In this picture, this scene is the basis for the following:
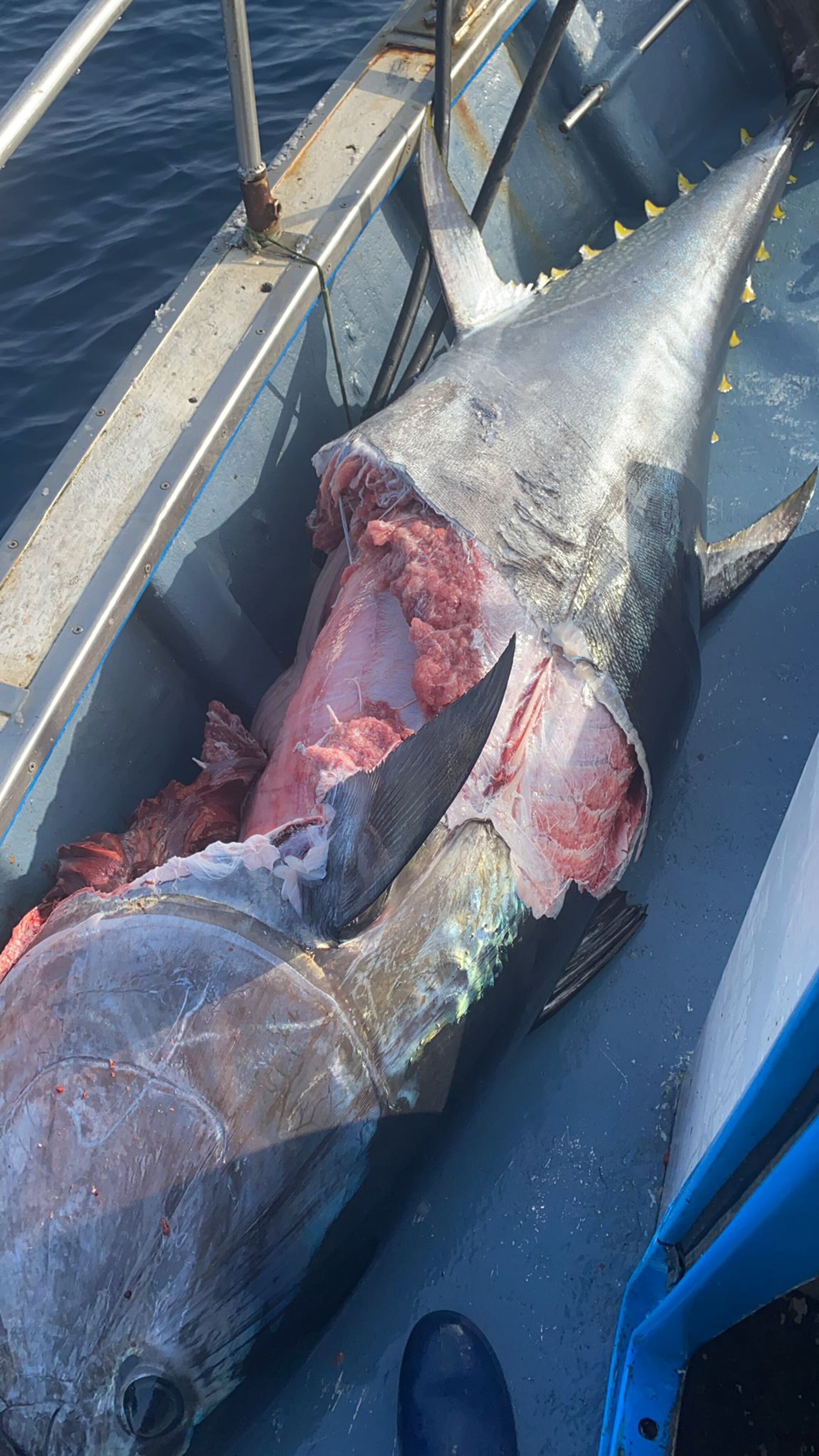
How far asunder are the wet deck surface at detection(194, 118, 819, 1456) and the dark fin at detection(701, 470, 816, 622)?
14cm

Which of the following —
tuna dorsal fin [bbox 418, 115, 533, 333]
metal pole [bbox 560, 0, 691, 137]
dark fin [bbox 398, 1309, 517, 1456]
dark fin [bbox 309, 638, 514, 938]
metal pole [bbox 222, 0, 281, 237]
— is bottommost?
dark fin [bbox 398, 1309, 517, 1456]

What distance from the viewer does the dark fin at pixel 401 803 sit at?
1.80 metres

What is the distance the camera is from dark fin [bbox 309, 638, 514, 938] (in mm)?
1798

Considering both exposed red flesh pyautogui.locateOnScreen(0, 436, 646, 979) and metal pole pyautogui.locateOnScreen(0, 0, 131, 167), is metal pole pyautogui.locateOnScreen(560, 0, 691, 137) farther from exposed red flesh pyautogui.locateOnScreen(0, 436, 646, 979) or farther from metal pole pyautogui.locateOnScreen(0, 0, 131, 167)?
metal pole pyautogui.locateOnScreen(0, 0, 131, 167)

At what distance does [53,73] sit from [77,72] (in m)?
0.07


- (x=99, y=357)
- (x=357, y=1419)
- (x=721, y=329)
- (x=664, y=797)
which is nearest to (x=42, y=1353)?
(x=357, y=1419)

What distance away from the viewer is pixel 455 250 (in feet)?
10.1

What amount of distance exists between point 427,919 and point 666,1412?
98cm


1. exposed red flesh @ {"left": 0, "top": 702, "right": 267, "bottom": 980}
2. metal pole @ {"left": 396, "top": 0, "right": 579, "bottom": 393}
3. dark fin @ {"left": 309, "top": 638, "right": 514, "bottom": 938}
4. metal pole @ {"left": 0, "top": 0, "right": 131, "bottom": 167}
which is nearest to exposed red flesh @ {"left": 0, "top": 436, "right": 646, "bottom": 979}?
exposed red flesh @ {"left": 0, "top": 702, "right": 267, "bottom": 980}

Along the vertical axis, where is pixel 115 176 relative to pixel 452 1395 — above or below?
above

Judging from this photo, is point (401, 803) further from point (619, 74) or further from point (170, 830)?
point (619, 74)

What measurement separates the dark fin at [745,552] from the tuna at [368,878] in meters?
0.01

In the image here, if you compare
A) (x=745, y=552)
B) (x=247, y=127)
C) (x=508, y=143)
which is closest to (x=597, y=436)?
(x=745, y=552)

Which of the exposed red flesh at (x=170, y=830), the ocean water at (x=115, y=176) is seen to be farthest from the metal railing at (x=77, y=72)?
the ocean water at (x=115, y=176)
